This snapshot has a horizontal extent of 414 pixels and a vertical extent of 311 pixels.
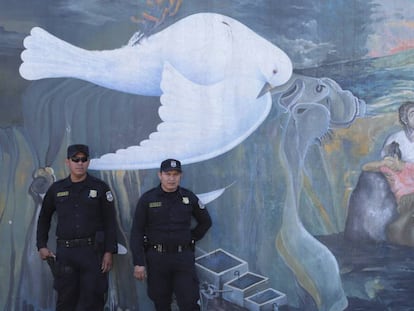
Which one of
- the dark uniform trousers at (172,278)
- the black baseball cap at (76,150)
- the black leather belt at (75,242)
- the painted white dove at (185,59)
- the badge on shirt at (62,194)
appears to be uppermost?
the painted white dove at (185,59)

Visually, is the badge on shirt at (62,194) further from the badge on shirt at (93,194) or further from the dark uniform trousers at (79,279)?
the dark uniform trousers at (79,279)

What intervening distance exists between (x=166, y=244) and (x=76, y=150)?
0.96 m

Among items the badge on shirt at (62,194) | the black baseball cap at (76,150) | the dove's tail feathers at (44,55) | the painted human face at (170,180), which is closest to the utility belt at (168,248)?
the painted human face at (170,180)

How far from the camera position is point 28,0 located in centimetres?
460

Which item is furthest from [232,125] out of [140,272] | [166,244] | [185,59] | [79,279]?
[79,279]

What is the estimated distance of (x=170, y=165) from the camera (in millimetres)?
4395

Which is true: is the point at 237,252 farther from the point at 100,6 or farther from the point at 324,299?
the point at 100,6

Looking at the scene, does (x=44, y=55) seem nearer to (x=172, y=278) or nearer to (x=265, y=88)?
(x=265, y=88)

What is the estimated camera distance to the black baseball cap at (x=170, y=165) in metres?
4.39

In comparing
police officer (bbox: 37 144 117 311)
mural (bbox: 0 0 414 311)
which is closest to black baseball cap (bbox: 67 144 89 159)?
police officer (bbox: 37 144 117 311)

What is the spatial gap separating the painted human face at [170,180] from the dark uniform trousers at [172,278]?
0.47m

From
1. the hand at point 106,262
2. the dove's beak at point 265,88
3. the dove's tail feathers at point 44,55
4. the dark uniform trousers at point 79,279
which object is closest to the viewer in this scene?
the dark uniform trousers at point 79,279

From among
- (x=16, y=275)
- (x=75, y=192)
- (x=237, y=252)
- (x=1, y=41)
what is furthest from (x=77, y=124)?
(x=237, y=252)

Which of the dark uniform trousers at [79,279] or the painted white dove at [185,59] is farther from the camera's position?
the painted white dove at [185,59]
